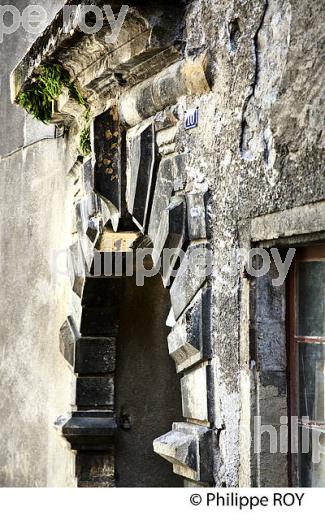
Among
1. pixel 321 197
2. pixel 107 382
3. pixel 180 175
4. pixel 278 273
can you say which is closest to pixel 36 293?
pixel 107 382

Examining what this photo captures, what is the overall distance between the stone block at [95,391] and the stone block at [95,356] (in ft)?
0.16

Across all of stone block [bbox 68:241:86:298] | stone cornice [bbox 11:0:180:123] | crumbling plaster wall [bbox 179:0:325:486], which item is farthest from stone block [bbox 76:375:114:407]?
crumbling plaster wall [bbox 179:0:325:486]

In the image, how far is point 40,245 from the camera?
7.89 meters

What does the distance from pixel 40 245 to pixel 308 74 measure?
166 inches

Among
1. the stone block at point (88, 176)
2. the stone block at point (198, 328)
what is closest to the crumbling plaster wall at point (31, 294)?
the stone block at point (88, 176)

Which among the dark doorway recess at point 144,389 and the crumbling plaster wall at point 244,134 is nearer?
the crumbling plaster wall at point 244,134

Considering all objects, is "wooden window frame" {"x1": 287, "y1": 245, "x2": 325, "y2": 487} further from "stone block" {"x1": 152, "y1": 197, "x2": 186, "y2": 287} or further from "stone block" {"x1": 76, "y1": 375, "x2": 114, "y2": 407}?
"stone block" {"x1": 76, "y1": 375, "x2": 114, "y2": 407}

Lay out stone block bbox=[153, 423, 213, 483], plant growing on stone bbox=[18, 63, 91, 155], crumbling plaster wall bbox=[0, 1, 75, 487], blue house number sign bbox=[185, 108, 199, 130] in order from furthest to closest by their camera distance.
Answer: crumbling plaster wall bbox=[0, 1, 75, 487], plant growing on stone bbox=[18, 63, 91, 155], blue house number sign bbox=[185, 108, 199, 130], stone block bbox=[153, 423, 213, 483]

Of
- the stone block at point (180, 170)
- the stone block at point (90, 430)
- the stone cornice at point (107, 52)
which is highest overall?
the stone cornice at point (107, 52)

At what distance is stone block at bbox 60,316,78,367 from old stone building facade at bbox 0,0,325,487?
17 mm

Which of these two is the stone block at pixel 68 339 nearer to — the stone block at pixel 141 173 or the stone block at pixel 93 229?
the stone block at pixel 93 229

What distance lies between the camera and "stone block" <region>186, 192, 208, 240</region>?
4.71 meters

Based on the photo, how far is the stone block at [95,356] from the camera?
6.93 metres

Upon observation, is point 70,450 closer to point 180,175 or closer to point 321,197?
point 180,175
